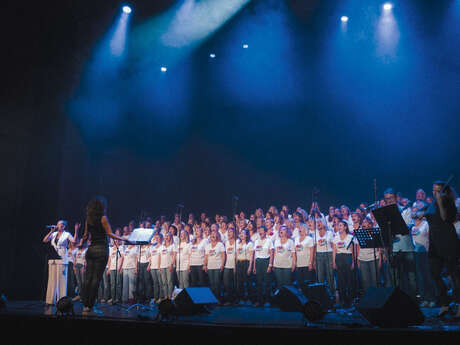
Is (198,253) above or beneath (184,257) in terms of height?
above

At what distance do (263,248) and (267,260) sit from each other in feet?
1.05

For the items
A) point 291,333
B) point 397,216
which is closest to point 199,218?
point 397,216

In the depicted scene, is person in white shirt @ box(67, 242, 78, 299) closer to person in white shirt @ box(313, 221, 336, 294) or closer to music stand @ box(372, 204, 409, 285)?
person in white shirt @ box(313, 221, 336, 294)

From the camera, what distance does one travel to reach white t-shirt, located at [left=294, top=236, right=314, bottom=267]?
863 cm

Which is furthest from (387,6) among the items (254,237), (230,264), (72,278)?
(72,278)

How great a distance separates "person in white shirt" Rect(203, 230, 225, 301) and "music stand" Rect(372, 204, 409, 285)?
15.8 feet

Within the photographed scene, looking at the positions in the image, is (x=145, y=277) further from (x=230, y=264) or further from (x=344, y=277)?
(x=344, y=277)

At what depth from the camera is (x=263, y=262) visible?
30.2 feet

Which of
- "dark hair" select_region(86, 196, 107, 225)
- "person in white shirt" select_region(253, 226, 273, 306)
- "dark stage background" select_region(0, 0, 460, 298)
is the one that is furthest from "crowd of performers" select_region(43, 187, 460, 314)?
"dark stage background" select_region(0, 0, 460, 298)

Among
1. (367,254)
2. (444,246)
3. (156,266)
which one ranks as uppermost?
(444,246)

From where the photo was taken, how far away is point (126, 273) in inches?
416

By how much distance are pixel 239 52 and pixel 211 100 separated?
2.15 m

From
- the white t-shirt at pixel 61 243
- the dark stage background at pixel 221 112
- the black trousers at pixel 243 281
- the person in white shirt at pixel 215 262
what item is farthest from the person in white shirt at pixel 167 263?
the dark stage background at pixel 221 112

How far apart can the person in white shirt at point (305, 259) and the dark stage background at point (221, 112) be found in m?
3.70
